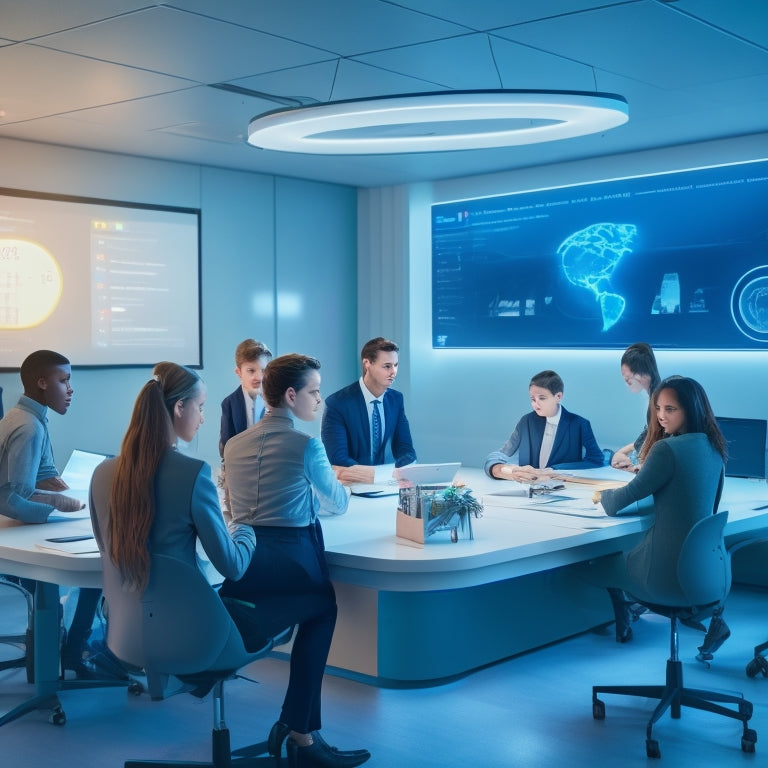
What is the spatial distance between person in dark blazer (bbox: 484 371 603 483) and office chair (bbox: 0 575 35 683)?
2581 millimetres

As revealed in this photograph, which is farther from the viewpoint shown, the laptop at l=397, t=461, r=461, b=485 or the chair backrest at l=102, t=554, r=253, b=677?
the laptop at l=397, t=461, r=461, b=485

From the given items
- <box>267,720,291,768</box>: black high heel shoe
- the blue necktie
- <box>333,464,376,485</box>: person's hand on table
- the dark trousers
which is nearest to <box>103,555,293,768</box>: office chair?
the dark trousers

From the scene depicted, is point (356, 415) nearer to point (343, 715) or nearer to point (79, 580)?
point (343, 715)

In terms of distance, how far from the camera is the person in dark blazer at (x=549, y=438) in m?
5.69

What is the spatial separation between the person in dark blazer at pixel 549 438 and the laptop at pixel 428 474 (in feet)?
4.18

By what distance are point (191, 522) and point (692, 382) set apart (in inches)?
80.2

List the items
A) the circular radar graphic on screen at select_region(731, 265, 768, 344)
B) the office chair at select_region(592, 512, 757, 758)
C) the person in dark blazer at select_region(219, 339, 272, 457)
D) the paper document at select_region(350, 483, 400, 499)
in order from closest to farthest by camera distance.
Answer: the office chair at select_region(592, 512, 757, 758)
the paper document at select_region(350, 483, 400, 499)
the person in dark blazer at select_region(219, 339, 272, 457)
the circular radar graphic on screen at select_region(731, 265, 768, 344)

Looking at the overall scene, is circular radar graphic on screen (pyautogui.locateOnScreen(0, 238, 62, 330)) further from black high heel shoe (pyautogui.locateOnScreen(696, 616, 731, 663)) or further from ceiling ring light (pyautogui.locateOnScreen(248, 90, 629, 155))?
black high heel shoe (pyautogui.locateOnScreen(696, 616, 731, 663))

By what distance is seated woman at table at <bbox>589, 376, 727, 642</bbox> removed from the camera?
3.69 m

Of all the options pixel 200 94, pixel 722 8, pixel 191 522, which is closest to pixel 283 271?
pixel 200 94

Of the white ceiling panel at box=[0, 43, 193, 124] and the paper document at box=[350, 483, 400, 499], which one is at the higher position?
the white ceiling panel at box=[0, 43, 193, 124]

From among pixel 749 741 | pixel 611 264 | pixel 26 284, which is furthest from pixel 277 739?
pixel 611 264

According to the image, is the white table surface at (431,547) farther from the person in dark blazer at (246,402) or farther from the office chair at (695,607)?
the person in dark blazer at (246,402)

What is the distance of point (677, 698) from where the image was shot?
3811 mm
